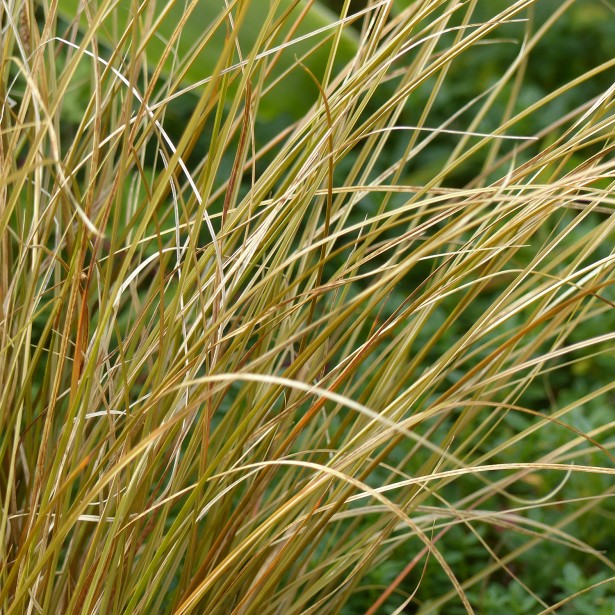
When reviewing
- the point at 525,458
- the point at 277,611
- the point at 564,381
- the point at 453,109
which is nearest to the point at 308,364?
the point at 277,611

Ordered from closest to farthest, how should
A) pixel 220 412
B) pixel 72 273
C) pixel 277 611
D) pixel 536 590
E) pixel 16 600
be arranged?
pixel 16 600
pixel 72 273
pixel 277 611
pixel 536 590
pixel 220 412

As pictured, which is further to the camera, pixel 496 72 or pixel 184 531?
pixel 496 72

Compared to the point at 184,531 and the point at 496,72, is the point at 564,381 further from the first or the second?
the point at 184,531

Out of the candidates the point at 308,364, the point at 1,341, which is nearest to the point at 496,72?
the point at 308,364

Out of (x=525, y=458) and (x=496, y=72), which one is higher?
(x=496, y=72)

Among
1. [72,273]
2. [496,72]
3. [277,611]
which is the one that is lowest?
[277,611]


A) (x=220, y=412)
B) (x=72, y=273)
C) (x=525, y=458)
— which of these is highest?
(x=72, y=273)

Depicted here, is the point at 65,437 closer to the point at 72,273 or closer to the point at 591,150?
the point at 72,273

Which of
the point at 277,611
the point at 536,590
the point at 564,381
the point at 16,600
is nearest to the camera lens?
the point at 16,600

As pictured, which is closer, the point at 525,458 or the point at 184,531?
the point at 184,531
